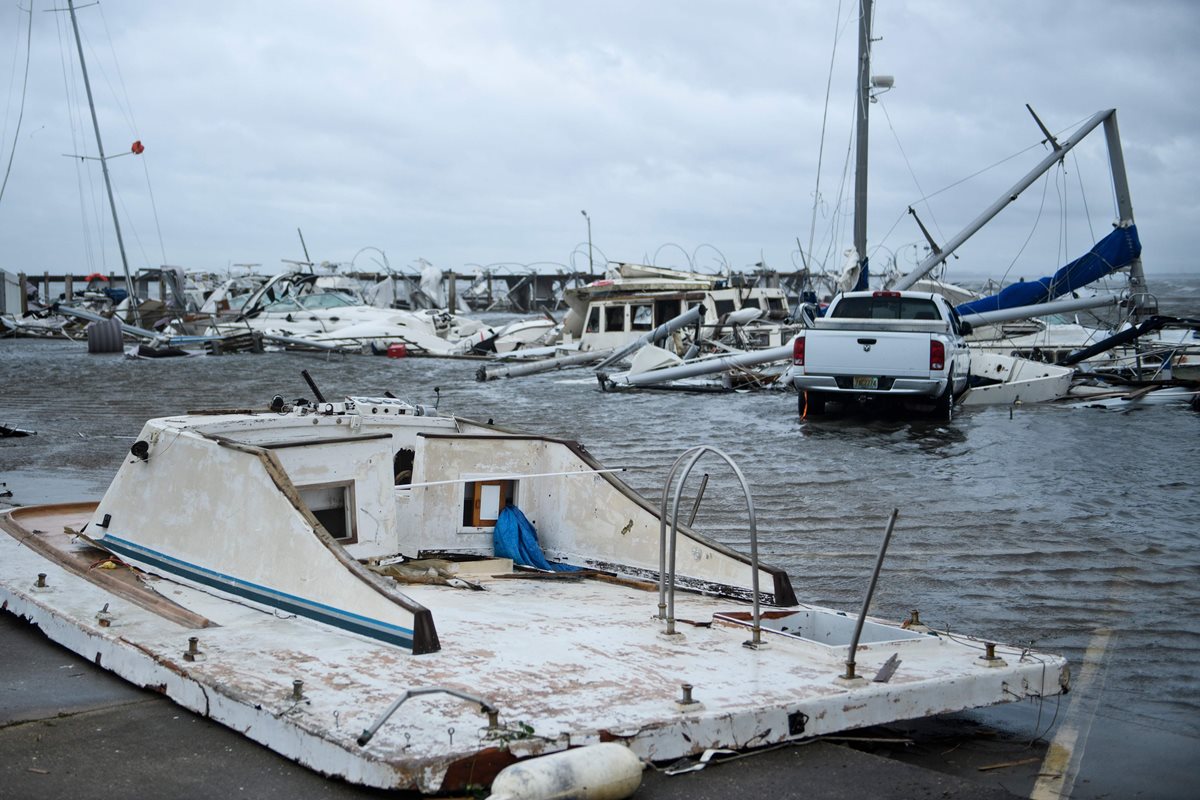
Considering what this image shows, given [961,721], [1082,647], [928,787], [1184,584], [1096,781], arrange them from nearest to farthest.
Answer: [928,787]
[1096,781]
[961,721]
[1082,647]
[1184,584]

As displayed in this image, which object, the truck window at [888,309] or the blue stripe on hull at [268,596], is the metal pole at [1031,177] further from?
the blue stripe on hull at [268,596]

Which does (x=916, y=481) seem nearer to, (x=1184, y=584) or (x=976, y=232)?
(x=1184, y=584)

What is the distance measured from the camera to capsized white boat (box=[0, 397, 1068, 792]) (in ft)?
15.9

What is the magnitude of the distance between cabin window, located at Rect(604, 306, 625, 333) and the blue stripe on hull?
24120 millimetres

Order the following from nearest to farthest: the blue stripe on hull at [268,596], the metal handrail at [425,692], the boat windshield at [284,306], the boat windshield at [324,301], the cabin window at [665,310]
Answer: the metal handrail at [425,692] → the blue stripe on hull at [268,596] → the cabin window at [665,310] → the boat windshield at [284,306] → the boat windshield at [324,301]

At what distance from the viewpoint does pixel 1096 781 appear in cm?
505

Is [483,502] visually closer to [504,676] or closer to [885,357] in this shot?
[504,676]

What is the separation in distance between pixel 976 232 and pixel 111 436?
1664cm

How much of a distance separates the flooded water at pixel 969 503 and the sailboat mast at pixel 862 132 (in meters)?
4.17

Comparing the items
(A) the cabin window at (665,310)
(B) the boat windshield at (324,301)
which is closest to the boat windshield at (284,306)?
(B) the boat windshield at (324,301)

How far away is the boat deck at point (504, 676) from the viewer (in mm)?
4621

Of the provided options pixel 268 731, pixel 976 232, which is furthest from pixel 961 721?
pixel 976 232

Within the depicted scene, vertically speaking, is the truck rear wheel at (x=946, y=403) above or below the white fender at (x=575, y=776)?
above

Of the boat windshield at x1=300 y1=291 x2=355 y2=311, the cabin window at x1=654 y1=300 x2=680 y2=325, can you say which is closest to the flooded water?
the cabin window at x1=654 y1=300 x2=680 y2=325
